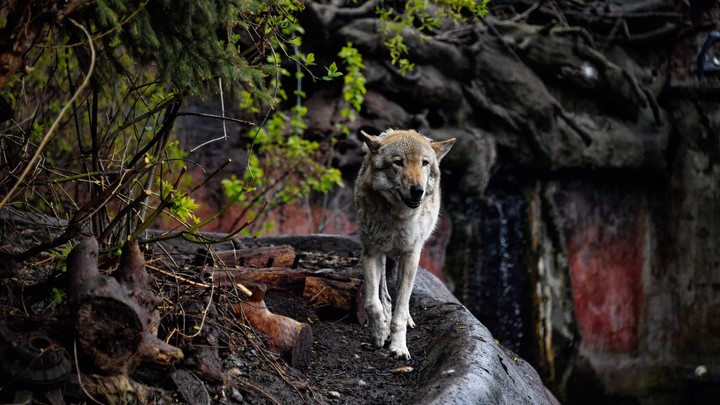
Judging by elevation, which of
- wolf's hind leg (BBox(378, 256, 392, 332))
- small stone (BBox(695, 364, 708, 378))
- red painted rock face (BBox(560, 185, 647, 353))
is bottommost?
small stone (BBox(695, 364, 708, 378))

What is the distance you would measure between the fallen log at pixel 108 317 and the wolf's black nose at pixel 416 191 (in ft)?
7.58

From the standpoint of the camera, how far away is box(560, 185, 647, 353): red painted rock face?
1227 cm

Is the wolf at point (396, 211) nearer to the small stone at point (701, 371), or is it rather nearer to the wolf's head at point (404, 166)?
the wolf's head at point (404, 166)

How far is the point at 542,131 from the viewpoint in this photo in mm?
11555

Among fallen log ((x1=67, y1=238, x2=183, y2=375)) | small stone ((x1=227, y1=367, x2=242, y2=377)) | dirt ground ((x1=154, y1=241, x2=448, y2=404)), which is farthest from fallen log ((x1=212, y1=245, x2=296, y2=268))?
fallen log ((x1=67, y1=238, x2=183, y2=375))

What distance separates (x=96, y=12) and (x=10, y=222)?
1.85 meters

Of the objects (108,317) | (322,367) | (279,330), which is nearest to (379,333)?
(322,367)

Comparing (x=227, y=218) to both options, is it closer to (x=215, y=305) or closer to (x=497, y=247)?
(x=497, y=247)

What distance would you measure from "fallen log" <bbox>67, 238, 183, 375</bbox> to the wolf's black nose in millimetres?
2309

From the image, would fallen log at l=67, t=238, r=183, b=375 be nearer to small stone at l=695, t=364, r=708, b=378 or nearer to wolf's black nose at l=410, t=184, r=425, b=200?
wolf's black nose at l=410, t=184, r=425, b=200

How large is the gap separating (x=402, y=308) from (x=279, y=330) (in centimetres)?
128

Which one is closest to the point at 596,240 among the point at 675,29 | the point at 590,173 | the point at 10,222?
the point at 590,173

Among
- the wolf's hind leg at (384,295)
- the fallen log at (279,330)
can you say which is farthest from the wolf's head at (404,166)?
the fallen log at (279,330)

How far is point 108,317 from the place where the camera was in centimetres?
298
